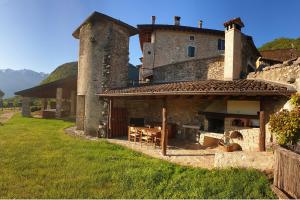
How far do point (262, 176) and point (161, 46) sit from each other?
1792cm

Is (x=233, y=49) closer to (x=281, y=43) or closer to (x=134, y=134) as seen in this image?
(x=134, y=134)

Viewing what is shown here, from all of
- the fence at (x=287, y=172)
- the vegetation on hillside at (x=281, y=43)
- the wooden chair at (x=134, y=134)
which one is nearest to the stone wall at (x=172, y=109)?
the wooden chair at (x=134, y=134)

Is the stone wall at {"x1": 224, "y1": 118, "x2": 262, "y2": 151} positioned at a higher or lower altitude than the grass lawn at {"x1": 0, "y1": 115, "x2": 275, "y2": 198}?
higher

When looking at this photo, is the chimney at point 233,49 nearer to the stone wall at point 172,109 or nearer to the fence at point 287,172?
the stone wall at point 172,109

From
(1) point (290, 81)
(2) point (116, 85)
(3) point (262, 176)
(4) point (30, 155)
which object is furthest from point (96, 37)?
(3) point (262, 176)

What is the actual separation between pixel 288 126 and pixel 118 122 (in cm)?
954

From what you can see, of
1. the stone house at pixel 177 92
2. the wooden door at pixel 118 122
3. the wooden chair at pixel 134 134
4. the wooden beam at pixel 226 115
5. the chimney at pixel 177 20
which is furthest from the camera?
the chimney at pixel 177 20

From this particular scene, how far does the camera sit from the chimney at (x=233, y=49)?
12531mm

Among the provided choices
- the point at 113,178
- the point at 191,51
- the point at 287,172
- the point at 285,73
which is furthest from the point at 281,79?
the point at 191,51

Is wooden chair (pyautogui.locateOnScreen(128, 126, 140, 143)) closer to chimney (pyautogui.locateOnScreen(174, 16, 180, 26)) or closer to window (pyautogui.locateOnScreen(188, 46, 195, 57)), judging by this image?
window (pyautogui.locateOnScreen(188, 46, 195, 57))

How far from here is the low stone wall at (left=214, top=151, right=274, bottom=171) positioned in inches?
270

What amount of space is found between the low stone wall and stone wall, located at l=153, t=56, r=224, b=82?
9.17 m

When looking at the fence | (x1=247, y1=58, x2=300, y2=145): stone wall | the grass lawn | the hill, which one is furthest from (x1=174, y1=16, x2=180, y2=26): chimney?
the hill

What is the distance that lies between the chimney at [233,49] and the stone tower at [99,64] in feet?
21.4
